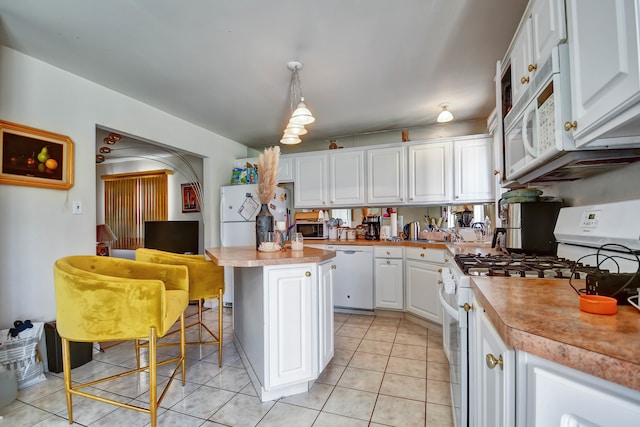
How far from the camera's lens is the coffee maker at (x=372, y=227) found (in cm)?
388

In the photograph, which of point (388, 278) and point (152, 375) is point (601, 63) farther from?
point (388, 278)

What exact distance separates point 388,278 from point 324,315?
162 cm

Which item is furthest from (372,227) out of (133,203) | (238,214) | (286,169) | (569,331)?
(133,203)

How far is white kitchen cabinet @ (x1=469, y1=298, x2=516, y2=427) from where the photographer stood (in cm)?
65

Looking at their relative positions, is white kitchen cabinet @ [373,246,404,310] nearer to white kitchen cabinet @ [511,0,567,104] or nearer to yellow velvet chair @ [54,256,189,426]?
white kitchen cabinet @ [511,0,567,104]

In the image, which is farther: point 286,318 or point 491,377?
point 286,318

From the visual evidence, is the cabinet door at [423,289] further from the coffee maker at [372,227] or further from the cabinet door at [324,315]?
the cabinet door at [324,315]

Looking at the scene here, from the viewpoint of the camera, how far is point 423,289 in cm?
310

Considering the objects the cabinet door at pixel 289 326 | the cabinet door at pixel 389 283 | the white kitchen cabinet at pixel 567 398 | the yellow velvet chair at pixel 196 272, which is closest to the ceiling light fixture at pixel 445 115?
the cabinet door at pixel 389 283

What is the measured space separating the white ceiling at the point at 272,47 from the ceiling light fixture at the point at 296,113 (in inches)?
2.5

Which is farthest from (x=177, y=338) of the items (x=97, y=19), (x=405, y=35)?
(x=405, y=35)

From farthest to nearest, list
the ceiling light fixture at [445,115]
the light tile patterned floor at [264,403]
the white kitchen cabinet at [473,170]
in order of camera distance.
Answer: the white kitchen cabinet at [473,170], the ceiling light fixture at [445,115], the light tile patterned floor at [264,403]

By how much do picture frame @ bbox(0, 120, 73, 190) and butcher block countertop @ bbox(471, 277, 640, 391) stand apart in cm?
307

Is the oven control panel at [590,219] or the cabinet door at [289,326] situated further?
the cabinet door at [289,326]
